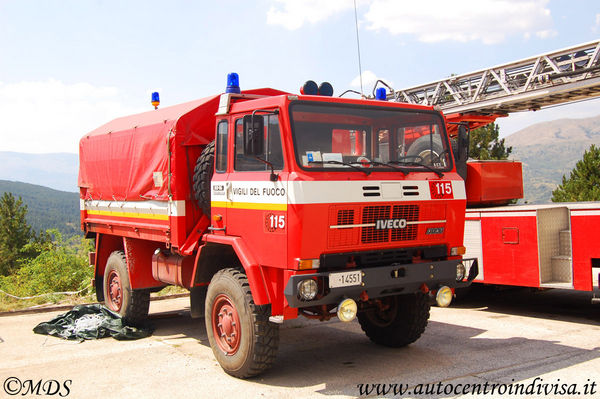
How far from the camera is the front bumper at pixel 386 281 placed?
17.9 feet

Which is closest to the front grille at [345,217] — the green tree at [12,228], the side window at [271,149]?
the side window at [271,149]

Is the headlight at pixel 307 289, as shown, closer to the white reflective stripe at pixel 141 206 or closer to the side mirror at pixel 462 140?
the white reflective stripe at pixel 141 206

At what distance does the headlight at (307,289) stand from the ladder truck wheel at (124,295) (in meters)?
4.32

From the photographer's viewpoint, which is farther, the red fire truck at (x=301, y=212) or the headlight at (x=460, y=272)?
the headlight at (x=460, y=272)

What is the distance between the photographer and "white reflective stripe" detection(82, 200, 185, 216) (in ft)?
23.9

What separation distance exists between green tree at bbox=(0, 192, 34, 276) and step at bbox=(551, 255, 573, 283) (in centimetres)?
4193

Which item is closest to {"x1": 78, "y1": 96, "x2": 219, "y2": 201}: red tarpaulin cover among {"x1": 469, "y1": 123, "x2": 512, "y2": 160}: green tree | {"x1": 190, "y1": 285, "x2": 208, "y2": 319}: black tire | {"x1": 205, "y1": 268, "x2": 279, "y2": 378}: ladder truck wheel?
{"x1": 190, "y1": 285, "x2": 208, "y2": 319}: black tire

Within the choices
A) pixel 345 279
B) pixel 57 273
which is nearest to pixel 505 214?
pixel 345 279

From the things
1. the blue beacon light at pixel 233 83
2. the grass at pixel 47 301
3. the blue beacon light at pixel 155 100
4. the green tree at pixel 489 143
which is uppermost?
the green tree at pixel 489 143

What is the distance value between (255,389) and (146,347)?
2.49m

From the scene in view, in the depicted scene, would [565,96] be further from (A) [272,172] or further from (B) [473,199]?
(A) [272,172]

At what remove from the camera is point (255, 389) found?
19.0 ft

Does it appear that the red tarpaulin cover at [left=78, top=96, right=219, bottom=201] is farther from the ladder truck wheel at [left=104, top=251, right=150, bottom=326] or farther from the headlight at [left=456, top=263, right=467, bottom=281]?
the headlight at [left=456, top=263, right=467, bottom=281]

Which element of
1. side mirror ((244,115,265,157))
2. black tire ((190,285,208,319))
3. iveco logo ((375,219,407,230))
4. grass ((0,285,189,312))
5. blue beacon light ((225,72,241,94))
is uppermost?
blue beacon light ((225,72,241,94))
